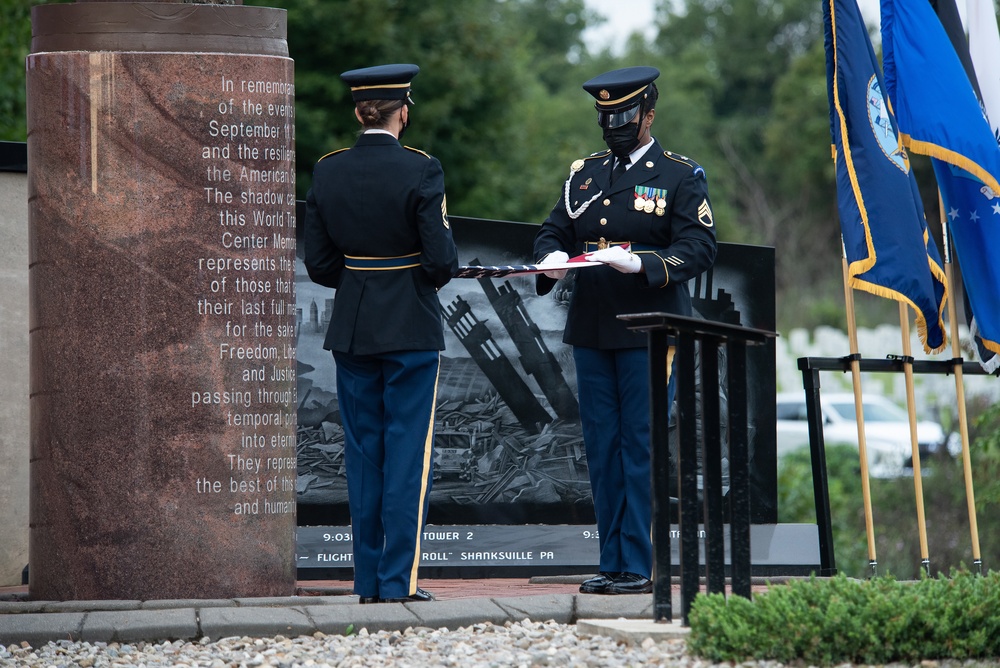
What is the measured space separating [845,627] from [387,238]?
2.36m

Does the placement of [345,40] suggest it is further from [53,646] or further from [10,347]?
[53,646]

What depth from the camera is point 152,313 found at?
5.99 metres

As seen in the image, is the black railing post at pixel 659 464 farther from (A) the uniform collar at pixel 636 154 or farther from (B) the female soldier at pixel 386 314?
(A) the uniform collar at pixel 636 154

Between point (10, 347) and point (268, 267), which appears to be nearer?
point (268, 267)

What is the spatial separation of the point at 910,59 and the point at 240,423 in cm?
350

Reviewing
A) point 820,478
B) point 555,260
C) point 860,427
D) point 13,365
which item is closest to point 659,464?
point 555,260

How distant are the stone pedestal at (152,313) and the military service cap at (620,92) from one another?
53.3 inches

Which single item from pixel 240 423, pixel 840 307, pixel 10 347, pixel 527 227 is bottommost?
pixel 240 423

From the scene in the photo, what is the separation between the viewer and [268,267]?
6.16m

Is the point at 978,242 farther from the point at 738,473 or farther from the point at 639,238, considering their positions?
the point at 738,473

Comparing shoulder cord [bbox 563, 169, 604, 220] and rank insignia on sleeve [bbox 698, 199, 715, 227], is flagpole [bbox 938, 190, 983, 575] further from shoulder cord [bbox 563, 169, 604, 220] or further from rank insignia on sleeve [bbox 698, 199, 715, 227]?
shoulder cord [bbox 563, 169, 604, 220]

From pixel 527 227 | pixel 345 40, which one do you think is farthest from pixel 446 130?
pixel 527 227

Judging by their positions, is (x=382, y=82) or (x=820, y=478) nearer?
(x=382, y=82)

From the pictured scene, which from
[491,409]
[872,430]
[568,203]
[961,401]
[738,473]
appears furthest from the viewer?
[872,430]
